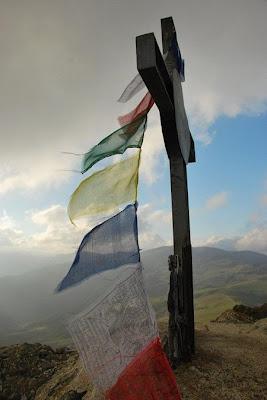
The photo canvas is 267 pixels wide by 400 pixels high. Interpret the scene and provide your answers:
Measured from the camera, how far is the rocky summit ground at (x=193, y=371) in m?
5.98

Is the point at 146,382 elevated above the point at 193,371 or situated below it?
above

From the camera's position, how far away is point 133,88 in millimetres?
7754

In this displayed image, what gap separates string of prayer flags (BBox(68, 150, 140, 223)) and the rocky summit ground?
10.4 feet

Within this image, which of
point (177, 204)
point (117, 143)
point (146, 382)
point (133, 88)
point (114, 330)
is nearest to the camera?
point (146, 382)

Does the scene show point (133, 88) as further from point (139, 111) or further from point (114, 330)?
point (114, 330)

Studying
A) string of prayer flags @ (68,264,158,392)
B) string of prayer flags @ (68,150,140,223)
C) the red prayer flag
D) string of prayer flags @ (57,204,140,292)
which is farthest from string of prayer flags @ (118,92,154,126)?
the red prayer flag

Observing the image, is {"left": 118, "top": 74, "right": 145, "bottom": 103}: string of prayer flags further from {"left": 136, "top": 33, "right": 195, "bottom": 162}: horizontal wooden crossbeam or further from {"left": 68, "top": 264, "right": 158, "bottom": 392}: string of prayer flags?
{"left": 68, "top": 264, "right": 158, "bottom": 392}: string of prayer flags

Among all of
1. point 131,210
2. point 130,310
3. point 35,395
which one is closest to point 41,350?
point 35,395

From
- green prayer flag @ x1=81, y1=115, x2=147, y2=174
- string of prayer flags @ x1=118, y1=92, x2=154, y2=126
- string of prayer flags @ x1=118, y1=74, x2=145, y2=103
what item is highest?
string of prayer flags @ x1=118, y1=74, x2=145, y2=103

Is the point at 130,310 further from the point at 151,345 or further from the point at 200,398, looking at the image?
the point at 200,398

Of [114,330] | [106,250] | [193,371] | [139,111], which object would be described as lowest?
[193,371]

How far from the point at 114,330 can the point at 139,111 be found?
457cm

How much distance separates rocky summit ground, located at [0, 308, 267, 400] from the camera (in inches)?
236

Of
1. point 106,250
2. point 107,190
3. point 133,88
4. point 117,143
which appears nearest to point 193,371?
point 106,250
